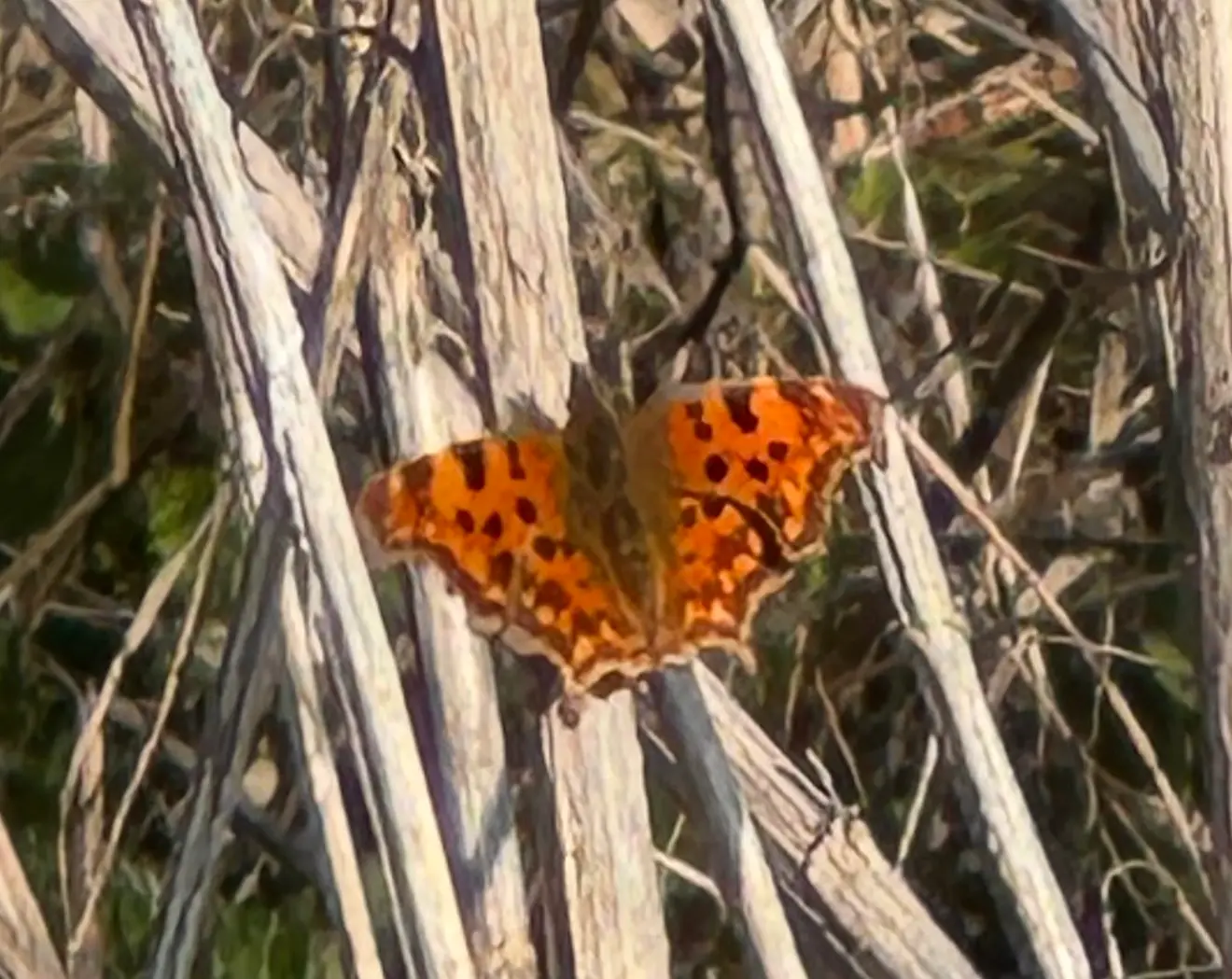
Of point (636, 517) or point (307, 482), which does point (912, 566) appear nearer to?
point (636, 517)

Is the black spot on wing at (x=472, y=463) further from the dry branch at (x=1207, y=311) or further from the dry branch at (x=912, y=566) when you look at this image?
the dry branch at (x=1207, y=311)

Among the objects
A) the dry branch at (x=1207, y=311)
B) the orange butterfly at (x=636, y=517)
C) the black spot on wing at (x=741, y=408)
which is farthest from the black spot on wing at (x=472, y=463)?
the dry branch at (x=1207, y=311)

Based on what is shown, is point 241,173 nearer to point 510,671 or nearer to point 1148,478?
point 510,671

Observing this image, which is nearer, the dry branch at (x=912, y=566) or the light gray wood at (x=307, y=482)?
the light gray wood at (x=307, y=482)

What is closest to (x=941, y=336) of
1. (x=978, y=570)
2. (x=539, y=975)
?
(x=978, y=570)

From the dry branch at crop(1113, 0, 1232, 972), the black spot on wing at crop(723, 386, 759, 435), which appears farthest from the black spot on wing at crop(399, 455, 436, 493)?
the dry branch at crop(1113, 0, 1232, 972)

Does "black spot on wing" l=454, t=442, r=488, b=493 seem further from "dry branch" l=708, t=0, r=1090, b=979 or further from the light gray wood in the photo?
"dry branch" l=708, t=0, r=1090, b=979

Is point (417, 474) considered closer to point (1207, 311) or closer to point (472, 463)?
point (472, 463)

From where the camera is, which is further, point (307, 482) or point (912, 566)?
point (912, 566)

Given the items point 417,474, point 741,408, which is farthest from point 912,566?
point 417,474
